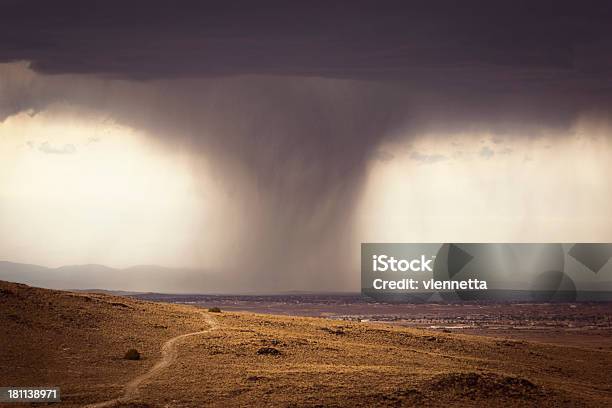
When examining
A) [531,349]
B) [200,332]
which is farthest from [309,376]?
[531,349]

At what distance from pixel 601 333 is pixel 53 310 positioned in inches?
4751

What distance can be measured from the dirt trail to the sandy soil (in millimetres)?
180

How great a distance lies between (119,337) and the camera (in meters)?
67.1

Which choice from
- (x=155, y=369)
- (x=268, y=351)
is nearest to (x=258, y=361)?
(x=268, y=351)

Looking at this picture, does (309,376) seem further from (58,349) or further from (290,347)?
(58,349)

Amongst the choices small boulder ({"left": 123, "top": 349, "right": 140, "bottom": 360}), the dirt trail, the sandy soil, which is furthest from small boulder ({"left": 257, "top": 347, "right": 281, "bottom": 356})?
small boulder ({"left": 123, "top": 349, "right": 140, "bottom": 360})

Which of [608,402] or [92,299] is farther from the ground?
[92,299]

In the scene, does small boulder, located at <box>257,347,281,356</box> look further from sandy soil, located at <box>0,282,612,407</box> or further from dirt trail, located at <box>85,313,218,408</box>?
dirt trail, located at <box>85,313,218,408</box>

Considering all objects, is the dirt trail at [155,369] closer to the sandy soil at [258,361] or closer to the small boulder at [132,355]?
the sandy soil at [258,361]

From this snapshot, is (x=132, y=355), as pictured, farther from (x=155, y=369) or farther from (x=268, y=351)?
(x=268, y=351)

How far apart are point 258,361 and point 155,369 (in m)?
7.91

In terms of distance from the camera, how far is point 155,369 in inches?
2299

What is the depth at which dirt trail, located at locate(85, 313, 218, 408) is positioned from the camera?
50.2 metres

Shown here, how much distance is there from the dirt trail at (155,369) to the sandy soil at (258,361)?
0.18 meters
